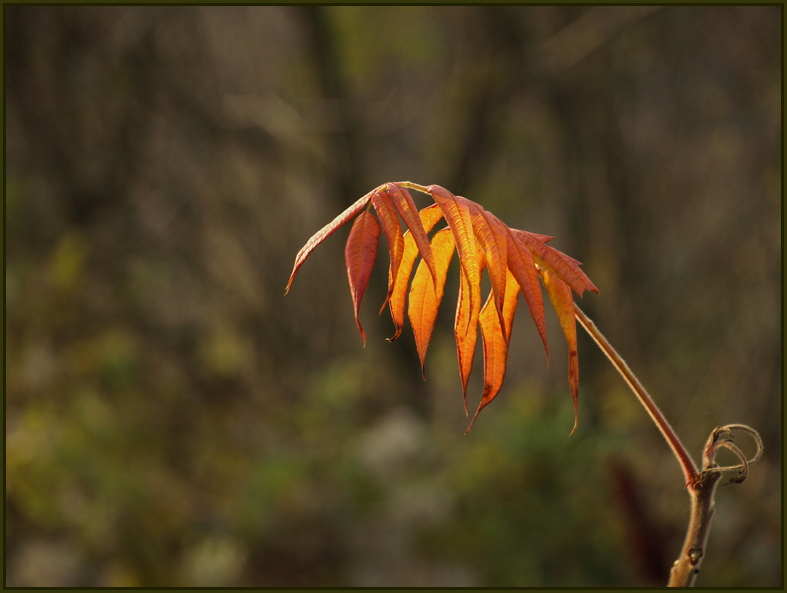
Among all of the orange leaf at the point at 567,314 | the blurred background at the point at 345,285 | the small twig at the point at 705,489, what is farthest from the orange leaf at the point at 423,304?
the blurred background at the point at 345,285

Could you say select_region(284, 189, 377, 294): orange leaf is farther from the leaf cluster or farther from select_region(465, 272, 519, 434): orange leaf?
select_region(465, 272, 519, 434): orange leaf

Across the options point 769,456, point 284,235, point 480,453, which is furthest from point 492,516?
point 284,235

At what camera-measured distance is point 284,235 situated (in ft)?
13.6

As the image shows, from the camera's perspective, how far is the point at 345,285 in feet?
14.1

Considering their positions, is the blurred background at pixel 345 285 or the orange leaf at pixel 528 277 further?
the blurred background at pixel 345 285

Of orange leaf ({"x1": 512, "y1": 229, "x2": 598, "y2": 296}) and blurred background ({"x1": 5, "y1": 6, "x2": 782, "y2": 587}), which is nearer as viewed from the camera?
orange leaf ({"x1": 512, "y1": 229, "x2": 598, "y2": 296})

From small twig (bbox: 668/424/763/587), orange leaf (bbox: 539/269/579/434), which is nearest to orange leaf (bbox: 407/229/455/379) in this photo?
orange leaf (bbox: 539/269/579/434)

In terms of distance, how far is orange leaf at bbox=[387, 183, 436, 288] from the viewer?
57cm

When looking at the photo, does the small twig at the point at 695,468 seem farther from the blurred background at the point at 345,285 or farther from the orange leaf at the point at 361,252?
the blurred background at the point at 345,285

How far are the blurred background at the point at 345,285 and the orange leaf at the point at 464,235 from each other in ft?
5.88

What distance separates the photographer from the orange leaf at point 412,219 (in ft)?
1.87

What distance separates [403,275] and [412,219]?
7 centimetres

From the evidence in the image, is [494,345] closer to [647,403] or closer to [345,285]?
[647,403]

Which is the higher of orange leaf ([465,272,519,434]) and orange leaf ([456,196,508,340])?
orange leaf ([456,196,508,340])
